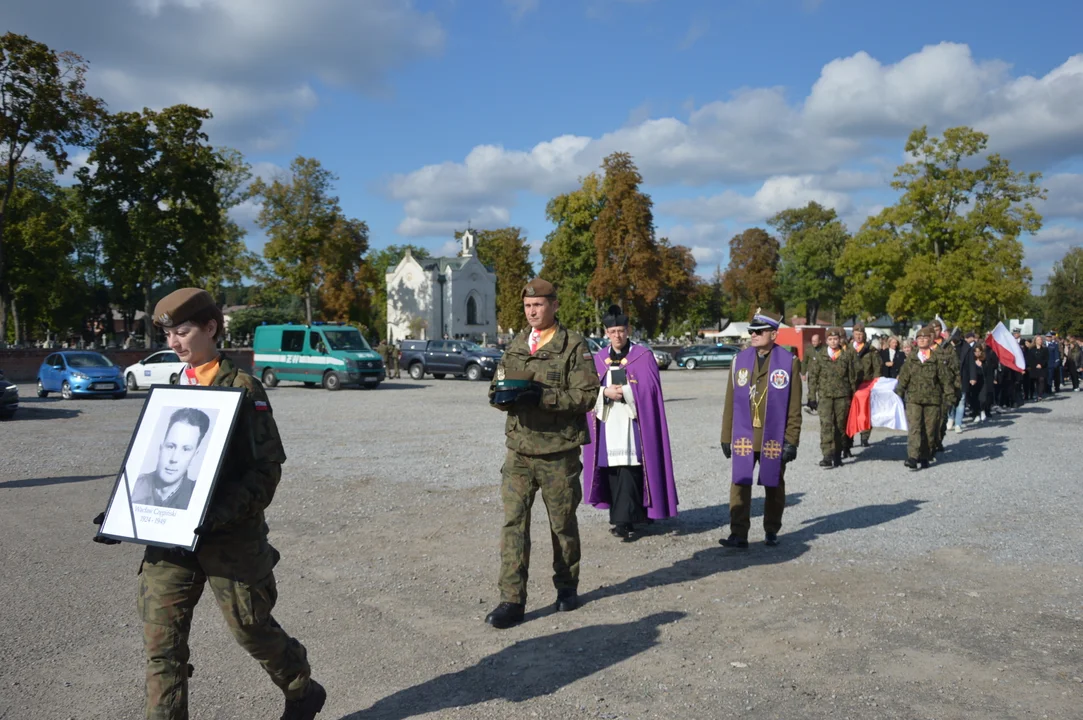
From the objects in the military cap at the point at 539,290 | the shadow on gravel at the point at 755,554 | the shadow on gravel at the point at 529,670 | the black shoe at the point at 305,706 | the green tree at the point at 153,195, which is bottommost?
the shadow on gravel at the point at 755,554

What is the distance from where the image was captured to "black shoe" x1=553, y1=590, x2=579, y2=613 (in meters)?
5.40

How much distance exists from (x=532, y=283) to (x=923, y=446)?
8.27 metres

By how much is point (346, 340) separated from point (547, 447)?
25375mm

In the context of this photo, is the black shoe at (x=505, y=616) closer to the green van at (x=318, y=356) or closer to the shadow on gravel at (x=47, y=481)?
the shadow on gravel at (x=47, y=481)

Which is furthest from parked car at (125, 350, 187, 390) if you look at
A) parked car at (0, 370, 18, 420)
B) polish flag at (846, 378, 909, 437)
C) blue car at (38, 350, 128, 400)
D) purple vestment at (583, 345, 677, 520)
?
purple vestment at (583, 345, 677, 520)

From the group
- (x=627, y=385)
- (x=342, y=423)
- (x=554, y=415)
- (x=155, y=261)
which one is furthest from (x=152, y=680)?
(x=155, y=261)

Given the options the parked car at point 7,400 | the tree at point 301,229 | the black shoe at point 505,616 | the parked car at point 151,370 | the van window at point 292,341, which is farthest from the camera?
the tree at point 301,229

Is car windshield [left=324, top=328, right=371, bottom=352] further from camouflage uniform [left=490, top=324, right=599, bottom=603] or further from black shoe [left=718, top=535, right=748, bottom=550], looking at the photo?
camouflage uniform [left=490, top=324, right=599, bottom=603]

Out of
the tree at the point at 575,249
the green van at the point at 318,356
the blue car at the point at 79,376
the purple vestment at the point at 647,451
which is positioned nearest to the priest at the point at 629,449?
the purple vestment at the point at 647,451

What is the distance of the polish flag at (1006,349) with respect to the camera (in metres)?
20.0

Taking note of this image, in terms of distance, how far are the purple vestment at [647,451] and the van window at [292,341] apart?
23.7m

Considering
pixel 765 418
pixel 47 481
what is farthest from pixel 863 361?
pixel 47 481

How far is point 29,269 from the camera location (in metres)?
49.7

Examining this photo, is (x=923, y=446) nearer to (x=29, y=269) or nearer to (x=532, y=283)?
(x=532, y=283)
